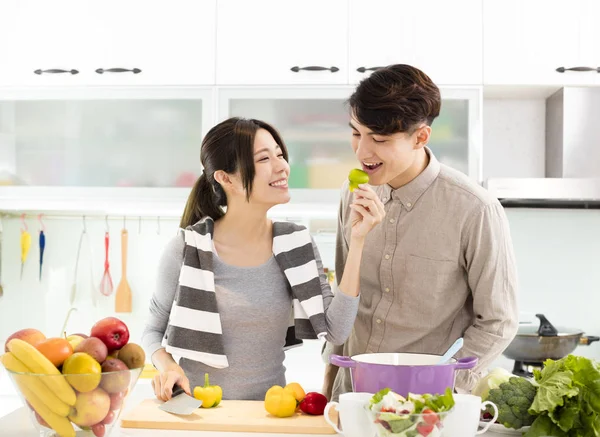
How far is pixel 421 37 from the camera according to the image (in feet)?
10.2

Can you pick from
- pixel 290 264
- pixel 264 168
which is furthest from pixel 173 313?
pixel 264 168

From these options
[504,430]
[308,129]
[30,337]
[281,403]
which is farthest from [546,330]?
[30,337]

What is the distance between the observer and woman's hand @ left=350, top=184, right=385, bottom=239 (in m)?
1.69

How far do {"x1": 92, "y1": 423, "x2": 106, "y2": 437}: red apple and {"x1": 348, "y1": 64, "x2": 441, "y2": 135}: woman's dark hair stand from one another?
2.88 ft

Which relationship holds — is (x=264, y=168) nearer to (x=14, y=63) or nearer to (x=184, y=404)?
(x=184, y=404)

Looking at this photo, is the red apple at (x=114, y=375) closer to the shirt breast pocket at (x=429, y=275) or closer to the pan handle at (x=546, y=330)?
the shirt breast pocket at (x=429, y=275)

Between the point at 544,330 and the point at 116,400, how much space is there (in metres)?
2.13

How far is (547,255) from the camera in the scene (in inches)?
135

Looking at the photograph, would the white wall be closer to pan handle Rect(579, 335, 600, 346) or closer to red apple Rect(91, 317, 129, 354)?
pan handle Rect(579, 335, 600, 346)

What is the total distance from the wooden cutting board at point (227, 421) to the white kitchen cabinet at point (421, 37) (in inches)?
75.6

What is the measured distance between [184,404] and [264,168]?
25.9 inches

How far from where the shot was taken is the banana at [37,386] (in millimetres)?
1296

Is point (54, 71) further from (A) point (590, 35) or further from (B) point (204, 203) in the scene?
(A) point (590, 35)

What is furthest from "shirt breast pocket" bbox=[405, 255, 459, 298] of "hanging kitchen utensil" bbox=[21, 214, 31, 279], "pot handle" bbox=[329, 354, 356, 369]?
"hanging kitchen utensil" bbox=[21, 214, 31, 279]
